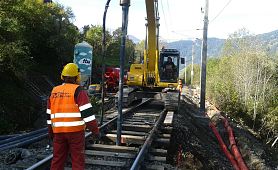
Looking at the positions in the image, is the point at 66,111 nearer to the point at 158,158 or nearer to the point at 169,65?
the point at 158,158

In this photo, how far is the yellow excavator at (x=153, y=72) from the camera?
1748 centimetres

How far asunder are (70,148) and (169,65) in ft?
44.2

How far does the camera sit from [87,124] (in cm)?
575

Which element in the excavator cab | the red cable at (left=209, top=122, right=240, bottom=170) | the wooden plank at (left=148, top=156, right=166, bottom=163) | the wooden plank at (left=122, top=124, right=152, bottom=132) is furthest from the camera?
the excavator cab

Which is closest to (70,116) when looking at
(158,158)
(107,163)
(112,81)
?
(107,163)

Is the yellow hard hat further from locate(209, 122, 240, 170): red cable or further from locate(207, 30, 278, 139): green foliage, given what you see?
locate(207, 30, 278, 139): green foliage

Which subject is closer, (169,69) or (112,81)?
(169,69)

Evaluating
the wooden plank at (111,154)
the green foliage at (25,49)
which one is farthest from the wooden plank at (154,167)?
the green foliage at (25,49)

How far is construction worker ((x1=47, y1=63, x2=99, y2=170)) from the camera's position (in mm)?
5629

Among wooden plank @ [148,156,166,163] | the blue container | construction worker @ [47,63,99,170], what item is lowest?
wooden plank @ [148,156,166,163]

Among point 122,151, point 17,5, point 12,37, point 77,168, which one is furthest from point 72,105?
point 17,5

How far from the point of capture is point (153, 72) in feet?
61.6

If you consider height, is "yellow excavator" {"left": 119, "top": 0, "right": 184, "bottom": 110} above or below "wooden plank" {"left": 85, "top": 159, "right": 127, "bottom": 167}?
above

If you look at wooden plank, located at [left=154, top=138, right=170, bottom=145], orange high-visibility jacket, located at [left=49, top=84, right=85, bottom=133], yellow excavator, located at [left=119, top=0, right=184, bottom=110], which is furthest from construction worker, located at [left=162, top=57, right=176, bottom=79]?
orange high-visibility jacket, located at [left=49, top=84, right=85, bottom=133]
